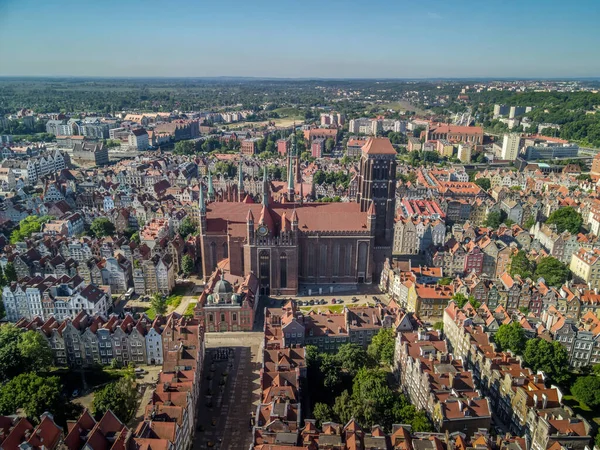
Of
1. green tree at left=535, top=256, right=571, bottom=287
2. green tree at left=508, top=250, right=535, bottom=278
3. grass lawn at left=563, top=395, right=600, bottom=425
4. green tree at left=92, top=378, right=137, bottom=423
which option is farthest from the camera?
green tree at left=508, top=250, right=535, bottom=278

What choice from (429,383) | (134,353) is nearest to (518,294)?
(429,383)

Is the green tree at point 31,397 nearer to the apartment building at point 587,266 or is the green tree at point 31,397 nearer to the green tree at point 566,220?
the apartment building at point 587,266

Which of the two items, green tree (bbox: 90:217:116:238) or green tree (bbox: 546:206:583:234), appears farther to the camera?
green tree (bbox: 546:206:583:234)

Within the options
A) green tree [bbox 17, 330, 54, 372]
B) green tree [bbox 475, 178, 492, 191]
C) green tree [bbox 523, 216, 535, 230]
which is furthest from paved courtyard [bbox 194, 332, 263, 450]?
green tree [bbox 475, 178, 492, 191]

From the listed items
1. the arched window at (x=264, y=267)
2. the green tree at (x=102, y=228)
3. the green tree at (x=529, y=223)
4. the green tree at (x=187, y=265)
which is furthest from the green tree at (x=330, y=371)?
the green tree at (x=529, y=223)

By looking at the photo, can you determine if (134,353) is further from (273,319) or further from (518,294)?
(518,294)

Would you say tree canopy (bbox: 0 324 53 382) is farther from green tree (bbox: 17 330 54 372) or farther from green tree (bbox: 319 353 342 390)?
green tree (bbox: 319 353 342 390)

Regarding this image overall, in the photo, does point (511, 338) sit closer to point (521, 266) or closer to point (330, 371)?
point (330, 371)

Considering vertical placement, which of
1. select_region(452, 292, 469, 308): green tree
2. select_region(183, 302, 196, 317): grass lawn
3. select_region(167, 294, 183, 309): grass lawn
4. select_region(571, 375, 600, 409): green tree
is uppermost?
select_region(452, 292, 469, 308): green tree
